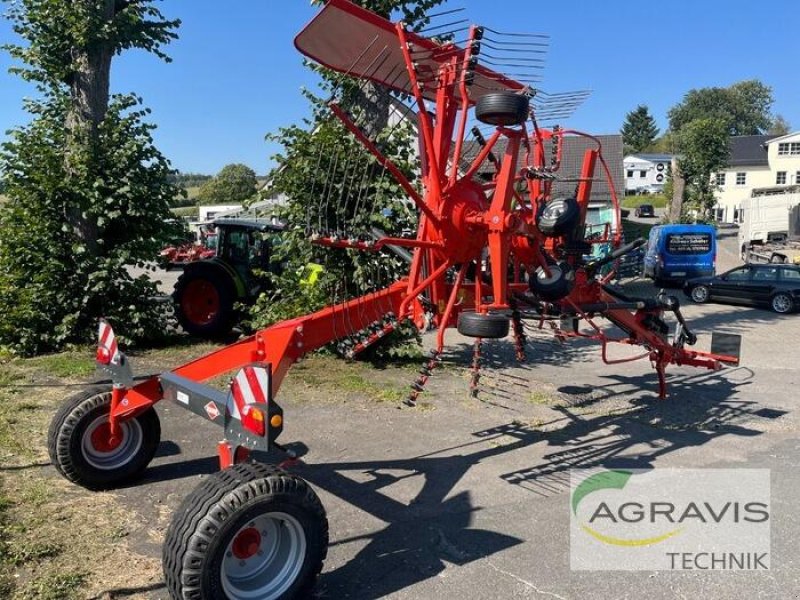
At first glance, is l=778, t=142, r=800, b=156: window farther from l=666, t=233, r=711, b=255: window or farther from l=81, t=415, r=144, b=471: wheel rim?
l=81, t=415, r=144, b=471: wheel rim

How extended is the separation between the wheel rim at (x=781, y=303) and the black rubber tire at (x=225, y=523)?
59.9ft

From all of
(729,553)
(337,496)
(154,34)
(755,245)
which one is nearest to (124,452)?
(337,496)

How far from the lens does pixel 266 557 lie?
3.58 meters

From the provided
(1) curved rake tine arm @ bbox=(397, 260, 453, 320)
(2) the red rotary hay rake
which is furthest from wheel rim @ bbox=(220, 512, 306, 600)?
(1) curved rake tine arm @ bbox=(397, 260, 453, 320)

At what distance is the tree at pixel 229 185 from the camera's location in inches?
2753

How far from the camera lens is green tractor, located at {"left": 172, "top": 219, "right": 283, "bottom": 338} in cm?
1120

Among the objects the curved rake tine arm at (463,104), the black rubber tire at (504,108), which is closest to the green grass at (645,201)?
the curved rake tine arm at (463,104)

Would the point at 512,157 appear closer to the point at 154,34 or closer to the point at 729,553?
the point at 729,553

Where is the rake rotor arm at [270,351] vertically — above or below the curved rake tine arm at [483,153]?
below

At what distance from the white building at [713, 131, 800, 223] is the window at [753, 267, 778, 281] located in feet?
144

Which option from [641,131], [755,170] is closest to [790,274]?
[755,170]

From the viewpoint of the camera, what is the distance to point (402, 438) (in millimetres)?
6371

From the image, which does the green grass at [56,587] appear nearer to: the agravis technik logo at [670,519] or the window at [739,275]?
the agravis technik logo at [670,519]

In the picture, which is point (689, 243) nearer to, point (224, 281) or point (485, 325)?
point (224, 281)
